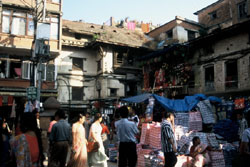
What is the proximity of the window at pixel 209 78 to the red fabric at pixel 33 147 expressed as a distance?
15818 mm

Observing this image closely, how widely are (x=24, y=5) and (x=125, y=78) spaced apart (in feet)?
36.9

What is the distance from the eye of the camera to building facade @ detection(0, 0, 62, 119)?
18156mm

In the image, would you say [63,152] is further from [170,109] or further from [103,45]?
[103,45]

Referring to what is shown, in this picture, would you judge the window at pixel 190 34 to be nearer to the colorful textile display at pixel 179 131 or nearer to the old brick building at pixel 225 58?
the old brick building at pixel 225 58

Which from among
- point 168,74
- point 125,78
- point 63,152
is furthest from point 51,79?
point 63,152

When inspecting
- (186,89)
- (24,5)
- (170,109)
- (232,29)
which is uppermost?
(24,5)

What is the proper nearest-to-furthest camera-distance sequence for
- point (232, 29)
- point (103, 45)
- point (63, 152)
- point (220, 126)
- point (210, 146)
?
1. point (63, 152)
2. point (210, 146)
3. point (220, 126)
4. point (232, 29)
5. point (103, 45)

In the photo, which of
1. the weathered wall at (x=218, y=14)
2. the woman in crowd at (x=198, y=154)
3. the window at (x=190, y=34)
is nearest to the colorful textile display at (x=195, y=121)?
the woman in crowd at (x=198, y=154)

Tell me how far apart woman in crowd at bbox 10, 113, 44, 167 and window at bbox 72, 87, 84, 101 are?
20590 mm

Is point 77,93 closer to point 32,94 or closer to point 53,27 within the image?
point 53,27

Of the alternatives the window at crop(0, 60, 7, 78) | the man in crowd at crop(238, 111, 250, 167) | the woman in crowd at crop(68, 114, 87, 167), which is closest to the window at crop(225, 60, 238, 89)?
the man in crowd at crop(238, 111, 250, 167)

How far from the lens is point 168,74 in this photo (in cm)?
1983

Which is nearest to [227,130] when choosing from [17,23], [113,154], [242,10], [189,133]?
[189,133]

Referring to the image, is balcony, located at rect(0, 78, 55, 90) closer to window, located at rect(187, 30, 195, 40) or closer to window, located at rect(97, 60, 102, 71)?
window, located at rect(97, 60, 102, 71)
